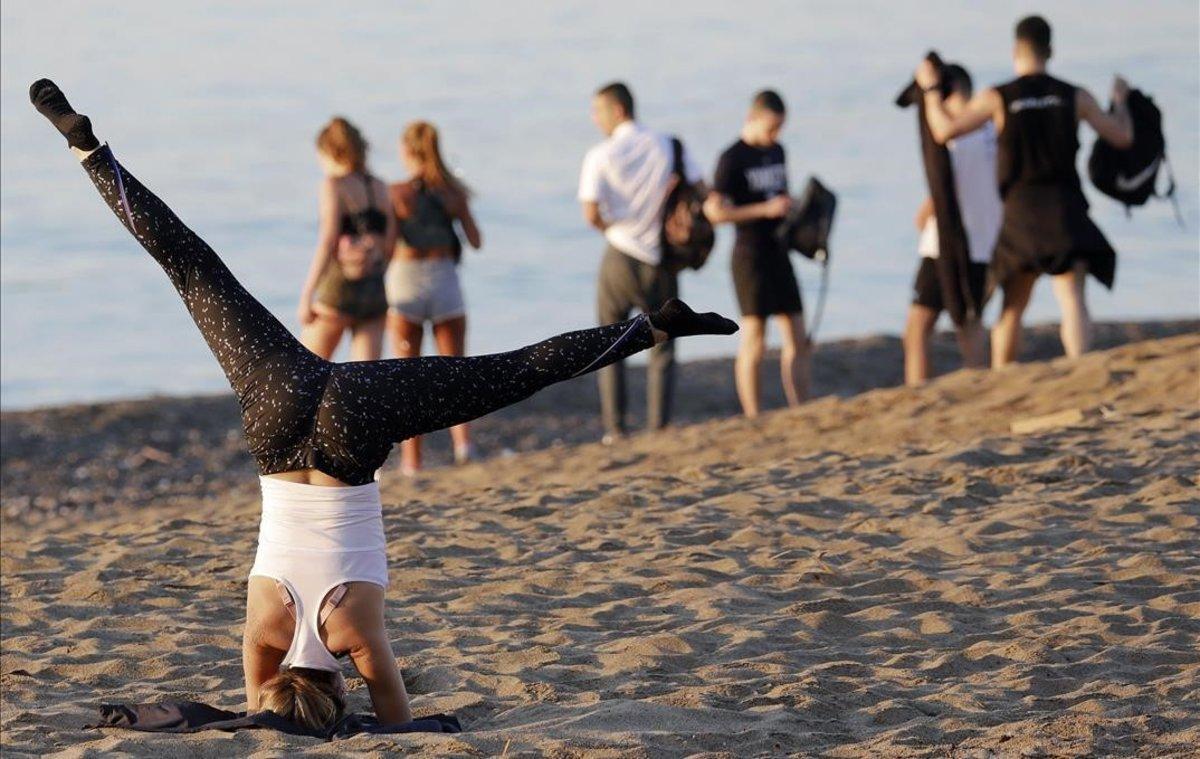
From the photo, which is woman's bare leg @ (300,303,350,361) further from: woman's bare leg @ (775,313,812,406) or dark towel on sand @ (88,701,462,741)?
dark towel on sand @ (88,701,462,741)

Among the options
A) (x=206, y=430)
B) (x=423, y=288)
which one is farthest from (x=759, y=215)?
(x=206, y=430)

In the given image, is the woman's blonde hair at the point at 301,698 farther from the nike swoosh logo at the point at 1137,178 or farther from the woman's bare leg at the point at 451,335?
the nike swoosh logo at the point at 1137,178

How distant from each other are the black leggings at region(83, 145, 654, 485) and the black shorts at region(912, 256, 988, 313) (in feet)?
19.1

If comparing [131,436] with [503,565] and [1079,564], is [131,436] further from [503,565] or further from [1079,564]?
[1079,564]

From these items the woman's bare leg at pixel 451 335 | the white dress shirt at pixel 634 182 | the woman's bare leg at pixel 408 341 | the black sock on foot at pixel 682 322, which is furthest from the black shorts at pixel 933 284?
the black sock on foot at pixel 682 322

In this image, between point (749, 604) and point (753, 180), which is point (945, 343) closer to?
point (753, 180)

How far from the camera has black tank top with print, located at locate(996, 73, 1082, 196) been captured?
1030cm

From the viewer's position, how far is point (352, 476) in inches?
213

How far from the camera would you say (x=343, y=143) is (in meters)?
10.0

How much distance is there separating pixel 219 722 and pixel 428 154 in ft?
17.8

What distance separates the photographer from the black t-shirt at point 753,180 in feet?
36.0

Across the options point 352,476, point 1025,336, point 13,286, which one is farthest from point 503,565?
point 13,286

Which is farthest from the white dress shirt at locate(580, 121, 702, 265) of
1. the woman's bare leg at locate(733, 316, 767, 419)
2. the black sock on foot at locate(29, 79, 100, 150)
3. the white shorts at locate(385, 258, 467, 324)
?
the black sock on foot at locate(29, 79, 100, 150)

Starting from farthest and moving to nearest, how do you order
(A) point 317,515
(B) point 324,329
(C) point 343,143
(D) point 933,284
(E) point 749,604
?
(D) point 933,284, (B) point 324,329, (C) point 343,143, (E) point 749,604, (A) point 317,515
